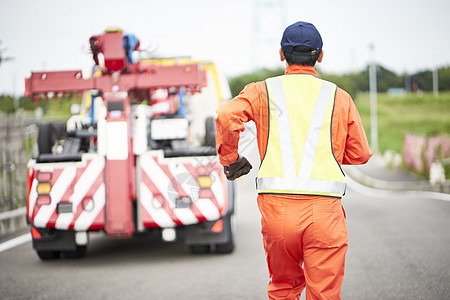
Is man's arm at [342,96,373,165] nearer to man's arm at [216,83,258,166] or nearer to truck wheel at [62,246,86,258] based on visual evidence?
man's arm at [216,83,258,166]

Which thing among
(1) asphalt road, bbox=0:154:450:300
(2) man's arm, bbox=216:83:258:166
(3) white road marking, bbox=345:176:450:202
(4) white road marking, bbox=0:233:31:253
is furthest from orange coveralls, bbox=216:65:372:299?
(3) white road marking, bbox=345:176:450:202

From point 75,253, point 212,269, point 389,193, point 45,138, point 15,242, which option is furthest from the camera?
point 389,193

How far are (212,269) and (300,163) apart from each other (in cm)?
396

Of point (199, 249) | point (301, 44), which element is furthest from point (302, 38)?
point (199, 249)

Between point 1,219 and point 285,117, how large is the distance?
7668mm

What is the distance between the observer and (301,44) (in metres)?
3.81

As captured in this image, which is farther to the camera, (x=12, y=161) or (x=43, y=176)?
(x=12, y=161)

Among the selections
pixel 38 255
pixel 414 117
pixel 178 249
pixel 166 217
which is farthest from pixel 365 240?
pixel 414 117

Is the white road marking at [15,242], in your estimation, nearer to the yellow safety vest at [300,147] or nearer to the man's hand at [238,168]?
the man's hand at [238,168]

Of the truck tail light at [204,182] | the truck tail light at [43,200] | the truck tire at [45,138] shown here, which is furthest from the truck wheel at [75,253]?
the truck tail light at [204,182]

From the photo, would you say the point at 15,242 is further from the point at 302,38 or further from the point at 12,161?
the point at 302,38

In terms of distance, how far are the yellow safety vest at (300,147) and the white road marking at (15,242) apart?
6177 mm

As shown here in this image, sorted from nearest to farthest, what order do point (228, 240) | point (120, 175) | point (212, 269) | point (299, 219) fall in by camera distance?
1. point (299, 219)
2. point (120, 175)
3. point (212, 269)
4. point (228, 240)

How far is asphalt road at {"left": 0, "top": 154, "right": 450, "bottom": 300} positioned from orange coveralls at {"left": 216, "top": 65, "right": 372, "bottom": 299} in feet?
7.62
